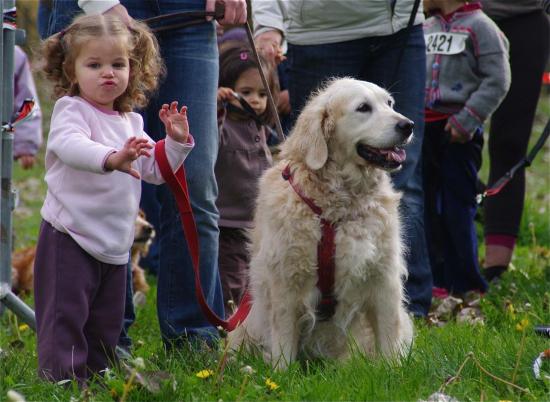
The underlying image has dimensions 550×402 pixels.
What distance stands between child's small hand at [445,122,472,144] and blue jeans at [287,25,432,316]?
29.4 inches

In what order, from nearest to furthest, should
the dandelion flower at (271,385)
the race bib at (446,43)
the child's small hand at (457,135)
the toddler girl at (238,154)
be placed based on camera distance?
1. the dandelion flower at (271,385)
2. the toddler girl at (238,154)
3. the child's small hand at (457,135)
4. the race bib at (446,43)

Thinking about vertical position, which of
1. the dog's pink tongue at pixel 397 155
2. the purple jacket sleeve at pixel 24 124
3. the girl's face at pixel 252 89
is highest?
the dog's pink tongue at pixel 397 155

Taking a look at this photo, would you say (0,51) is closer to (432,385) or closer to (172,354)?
(172,354)

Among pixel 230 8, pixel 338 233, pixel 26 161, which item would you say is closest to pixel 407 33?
pixel 230 8

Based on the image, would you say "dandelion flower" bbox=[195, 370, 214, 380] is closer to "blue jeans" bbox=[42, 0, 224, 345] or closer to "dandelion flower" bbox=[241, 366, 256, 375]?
"dandelion flower" bbox=[241, 366, 256, 375]

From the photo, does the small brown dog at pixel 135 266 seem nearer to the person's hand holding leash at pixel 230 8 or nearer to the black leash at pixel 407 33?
the black leash at pixel 407 33

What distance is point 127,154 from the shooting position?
10.3 feet

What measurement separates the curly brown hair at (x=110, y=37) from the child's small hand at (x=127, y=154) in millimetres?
532

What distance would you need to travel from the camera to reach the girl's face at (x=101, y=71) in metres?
3.46

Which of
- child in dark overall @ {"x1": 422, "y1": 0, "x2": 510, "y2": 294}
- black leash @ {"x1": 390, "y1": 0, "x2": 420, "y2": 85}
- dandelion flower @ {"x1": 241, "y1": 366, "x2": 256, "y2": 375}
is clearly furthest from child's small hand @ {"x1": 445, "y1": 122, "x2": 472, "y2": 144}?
dandelion flower @ {"x1": 241, "y1": 366, "x2": 256, "y2": 375}

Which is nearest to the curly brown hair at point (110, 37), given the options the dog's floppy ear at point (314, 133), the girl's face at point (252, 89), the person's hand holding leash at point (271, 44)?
the dog's floppy ear at point (314, 133)

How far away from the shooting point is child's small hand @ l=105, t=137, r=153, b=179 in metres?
3.12

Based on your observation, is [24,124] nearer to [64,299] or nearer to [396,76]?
[396,76]

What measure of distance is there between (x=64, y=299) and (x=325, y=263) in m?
1.16
